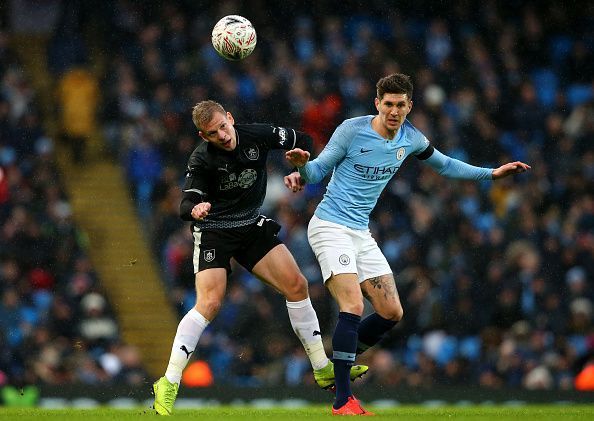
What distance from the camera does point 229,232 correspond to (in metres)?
9.05

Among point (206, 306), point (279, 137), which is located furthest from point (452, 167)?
point (206, 306)

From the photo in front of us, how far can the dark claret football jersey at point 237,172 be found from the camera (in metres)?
8.80

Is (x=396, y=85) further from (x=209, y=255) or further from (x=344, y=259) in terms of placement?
(x=209, y=255)

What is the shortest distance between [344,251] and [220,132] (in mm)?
1232

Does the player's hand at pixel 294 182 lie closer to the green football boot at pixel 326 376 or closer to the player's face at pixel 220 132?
the player's face at pixel 220 132

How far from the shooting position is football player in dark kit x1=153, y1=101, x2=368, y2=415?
28.6ft

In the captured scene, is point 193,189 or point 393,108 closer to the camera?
point 193,189

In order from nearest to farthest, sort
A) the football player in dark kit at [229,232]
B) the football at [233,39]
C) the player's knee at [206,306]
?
the football player in dark kit at [229,232] < the player's knee at [206,306] < the football at [233,39]

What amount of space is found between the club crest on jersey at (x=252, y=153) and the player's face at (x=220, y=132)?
0.41 ft

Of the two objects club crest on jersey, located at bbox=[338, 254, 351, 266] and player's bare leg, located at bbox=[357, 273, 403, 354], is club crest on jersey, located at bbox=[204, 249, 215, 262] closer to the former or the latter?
club crest on jersey, located at bbox=[338, 254, 351, 266]

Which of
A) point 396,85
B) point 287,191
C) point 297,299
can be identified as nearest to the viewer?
point 396,85

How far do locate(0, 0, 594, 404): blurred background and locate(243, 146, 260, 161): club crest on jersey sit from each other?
4.40 metres

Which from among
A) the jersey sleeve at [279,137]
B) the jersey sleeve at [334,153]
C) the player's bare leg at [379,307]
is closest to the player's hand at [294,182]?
the jersey sleeve at [334,153]

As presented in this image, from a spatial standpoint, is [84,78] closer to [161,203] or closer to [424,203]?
[161,203]
